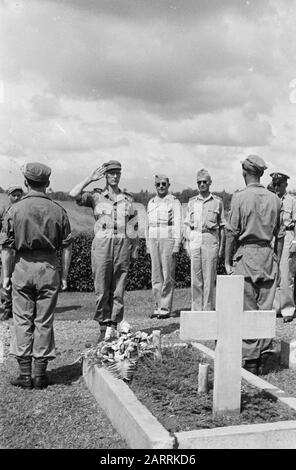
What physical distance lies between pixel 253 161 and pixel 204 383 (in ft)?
7.82

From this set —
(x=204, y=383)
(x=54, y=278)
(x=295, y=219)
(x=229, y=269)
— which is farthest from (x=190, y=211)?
(x=204, y=383)

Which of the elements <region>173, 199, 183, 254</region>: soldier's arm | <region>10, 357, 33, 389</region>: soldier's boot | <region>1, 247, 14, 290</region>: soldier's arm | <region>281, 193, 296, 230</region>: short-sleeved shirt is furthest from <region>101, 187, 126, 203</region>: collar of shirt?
<region>281, 193, 296, 230</region>: short-sleeved shirt

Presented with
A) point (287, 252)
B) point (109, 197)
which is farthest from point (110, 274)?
point (287, 252)

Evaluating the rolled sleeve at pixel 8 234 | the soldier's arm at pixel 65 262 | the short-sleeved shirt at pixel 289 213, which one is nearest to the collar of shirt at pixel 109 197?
the soldier's arm at pixel 65 262

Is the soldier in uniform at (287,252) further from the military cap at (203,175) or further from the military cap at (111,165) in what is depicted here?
the military cap at (111,165)

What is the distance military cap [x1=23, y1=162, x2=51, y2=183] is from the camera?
5605mm

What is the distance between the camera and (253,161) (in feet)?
20.2

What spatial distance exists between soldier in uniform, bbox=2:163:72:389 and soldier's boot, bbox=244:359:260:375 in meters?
1.93

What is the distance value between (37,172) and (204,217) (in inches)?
153

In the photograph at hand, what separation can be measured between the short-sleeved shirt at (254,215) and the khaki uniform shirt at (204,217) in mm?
2782

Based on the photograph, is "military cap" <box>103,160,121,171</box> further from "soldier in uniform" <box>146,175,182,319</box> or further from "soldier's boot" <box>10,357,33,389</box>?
"soldier's boot" <box>10,357,33,389</box>

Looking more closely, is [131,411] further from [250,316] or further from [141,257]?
[141,257]

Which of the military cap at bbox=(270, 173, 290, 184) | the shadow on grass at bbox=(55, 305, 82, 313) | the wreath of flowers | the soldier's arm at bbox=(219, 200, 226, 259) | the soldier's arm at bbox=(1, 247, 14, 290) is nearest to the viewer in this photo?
the wreath of flowers

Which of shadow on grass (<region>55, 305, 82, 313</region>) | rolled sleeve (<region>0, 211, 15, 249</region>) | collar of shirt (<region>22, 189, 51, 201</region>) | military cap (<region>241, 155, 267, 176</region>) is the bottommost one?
shadow on grass (<region>55, 305, 82, 313</region>)
